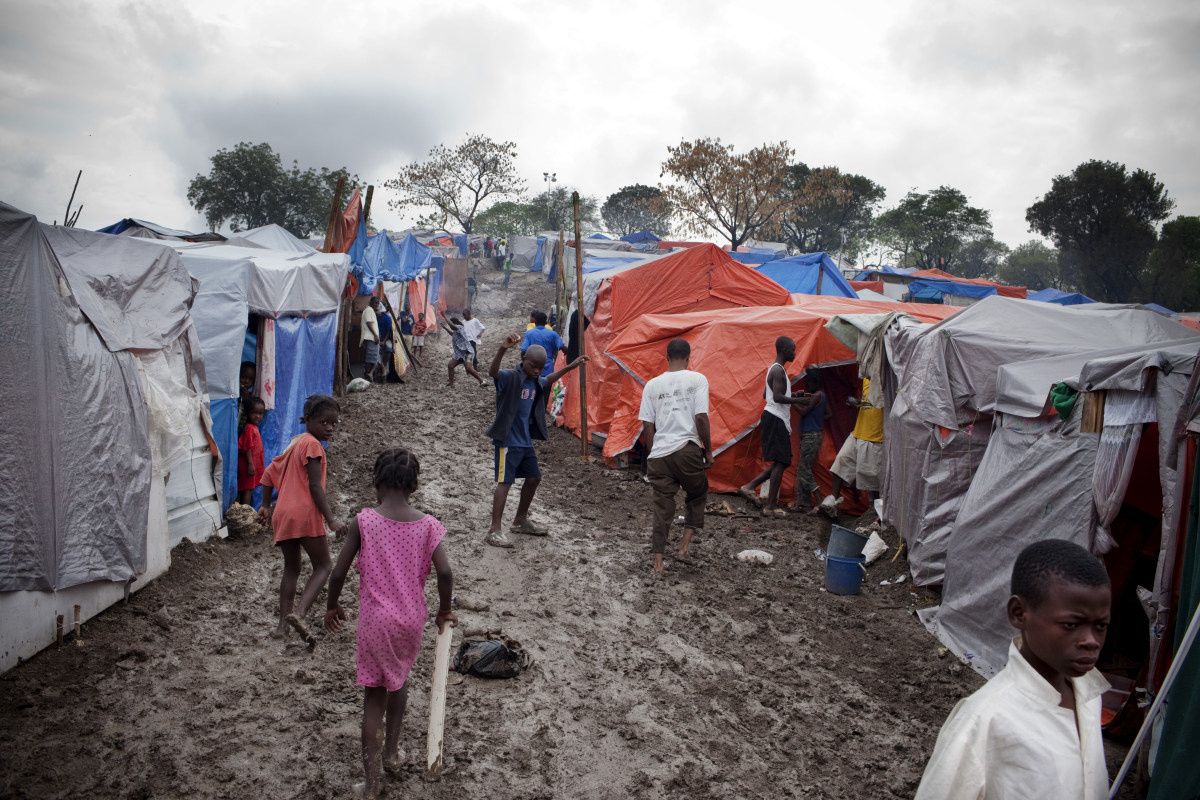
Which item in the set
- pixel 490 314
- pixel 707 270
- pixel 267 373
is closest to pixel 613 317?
pixel 707 270

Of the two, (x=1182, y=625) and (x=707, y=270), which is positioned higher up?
(x=707, y=270)

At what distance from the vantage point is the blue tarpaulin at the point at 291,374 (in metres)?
8.69

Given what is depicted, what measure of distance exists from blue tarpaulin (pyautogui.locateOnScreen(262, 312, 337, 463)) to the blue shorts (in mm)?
2985

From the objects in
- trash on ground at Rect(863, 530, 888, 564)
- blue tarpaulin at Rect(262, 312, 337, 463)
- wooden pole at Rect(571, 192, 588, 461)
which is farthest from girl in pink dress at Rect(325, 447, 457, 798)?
wooden pole at Rect(571, 192, 588, 461)

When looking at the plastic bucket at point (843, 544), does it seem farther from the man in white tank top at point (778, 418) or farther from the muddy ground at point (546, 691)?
the man in white tank top at point (778, 418)

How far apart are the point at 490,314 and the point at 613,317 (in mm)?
19803

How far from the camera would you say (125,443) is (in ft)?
17.0

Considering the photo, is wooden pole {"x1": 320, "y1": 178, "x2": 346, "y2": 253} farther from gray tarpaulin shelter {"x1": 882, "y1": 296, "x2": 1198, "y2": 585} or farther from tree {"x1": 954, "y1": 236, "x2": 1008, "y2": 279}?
tree {"x1": 954, "y1": 236, "x2": 1008, "y2": 279}

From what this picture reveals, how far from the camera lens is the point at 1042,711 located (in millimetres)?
1767

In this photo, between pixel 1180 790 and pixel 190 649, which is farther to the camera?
pixel 190 649

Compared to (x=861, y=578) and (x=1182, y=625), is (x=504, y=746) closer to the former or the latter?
(x=1182, y=625)

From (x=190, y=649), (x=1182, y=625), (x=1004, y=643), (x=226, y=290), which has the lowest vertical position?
(x=190, y=649)

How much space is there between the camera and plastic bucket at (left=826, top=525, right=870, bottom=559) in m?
6.64

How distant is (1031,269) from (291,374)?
60.2m
